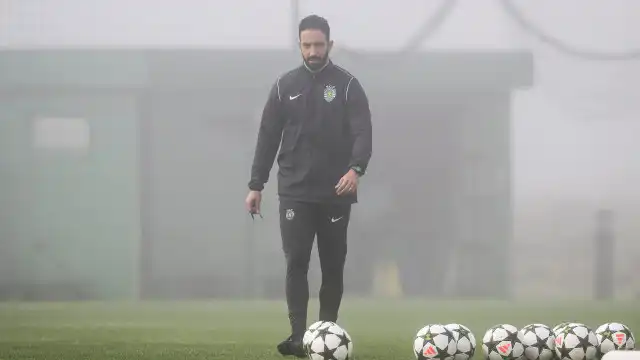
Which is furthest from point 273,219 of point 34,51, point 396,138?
point 34,51

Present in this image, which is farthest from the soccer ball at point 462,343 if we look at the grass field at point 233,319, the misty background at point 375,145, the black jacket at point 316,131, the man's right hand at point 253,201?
the misty background at point 375,145

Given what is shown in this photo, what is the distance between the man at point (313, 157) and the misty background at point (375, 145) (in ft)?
5.92

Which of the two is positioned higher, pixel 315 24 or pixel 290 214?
pixel 315 24

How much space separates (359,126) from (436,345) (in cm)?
97

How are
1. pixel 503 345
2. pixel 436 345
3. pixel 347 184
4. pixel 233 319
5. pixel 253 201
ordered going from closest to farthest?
pixel 436 345 → pixel 503 345 → pixel 347 184 → pixel 253 201 → pixel 233 319

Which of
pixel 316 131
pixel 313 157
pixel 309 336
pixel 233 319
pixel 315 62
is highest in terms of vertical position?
pixel 315 62

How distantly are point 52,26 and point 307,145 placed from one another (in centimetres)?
242

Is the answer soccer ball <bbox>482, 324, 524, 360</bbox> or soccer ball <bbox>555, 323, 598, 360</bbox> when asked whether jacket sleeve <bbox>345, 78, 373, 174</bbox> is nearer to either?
soccer ball <bbox>482, 324, 524, 360</bbox>

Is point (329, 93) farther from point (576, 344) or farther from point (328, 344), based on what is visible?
point (576, 344)

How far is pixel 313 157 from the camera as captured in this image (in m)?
4.51

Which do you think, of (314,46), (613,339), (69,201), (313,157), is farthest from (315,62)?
(69,201)

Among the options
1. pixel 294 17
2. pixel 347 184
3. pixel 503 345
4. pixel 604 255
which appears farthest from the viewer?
pixel 604 255

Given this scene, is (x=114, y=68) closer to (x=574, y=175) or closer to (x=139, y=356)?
(x=139, y=356)

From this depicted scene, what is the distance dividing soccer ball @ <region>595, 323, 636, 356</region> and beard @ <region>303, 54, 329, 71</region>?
1484 millimetres
